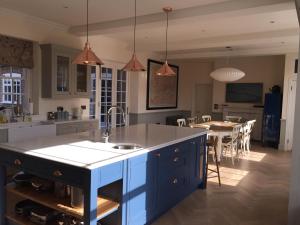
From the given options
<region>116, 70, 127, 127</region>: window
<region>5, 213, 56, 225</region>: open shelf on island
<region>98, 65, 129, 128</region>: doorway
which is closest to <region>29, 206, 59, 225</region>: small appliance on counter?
<region>5, 213, 56, 225</region>: open shelf on island

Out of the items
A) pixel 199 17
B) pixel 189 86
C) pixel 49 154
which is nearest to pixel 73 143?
pixel 49 154

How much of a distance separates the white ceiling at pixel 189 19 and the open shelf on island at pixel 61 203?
2.70 meters

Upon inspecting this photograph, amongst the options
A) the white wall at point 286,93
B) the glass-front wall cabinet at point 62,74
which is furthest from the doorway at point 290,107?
the glass-front wall cabinet at point 62,74

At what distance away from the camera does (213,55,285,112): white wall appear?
831cm

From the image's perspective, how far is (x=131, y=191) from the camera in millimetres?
2502

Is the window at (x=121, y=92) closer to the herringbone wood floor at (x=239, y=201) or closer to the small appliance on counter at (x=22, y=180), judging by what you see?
the herringbone wood floor at (x=239, y=201)

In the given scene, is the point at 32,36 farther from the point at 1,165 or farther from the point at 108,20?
the point at 1,165

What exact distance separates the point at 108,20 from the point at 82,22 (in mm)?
568

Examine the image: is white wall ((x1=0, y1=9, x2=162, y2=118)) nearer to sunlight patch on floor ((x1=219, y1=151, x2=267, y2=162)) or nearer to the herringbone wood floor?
the herringbone wood floor

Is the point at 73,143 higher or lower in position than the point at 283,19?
lower

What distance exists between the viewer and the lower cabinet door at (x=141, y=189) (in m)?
2.49

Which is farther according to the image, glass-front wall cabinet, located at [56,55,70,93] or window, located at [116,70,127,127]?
window, located at [116,70,127,127]

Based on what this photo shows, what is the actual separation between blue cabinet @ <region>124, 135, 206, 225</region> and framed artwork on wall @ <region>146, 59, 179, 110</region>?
4416mm

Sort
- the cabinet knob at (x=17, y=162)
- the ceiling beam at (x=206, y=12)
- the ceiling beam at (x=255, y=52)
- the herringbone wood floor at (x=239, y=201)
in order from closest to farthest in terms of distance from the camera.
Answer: the cabinet knob at (x=17, y=162) → the herringbone wood floor at (x=239, y=201) → the ceiling beam at (x=206, y=12) → the ceiling beam at (x=255, y=52)
